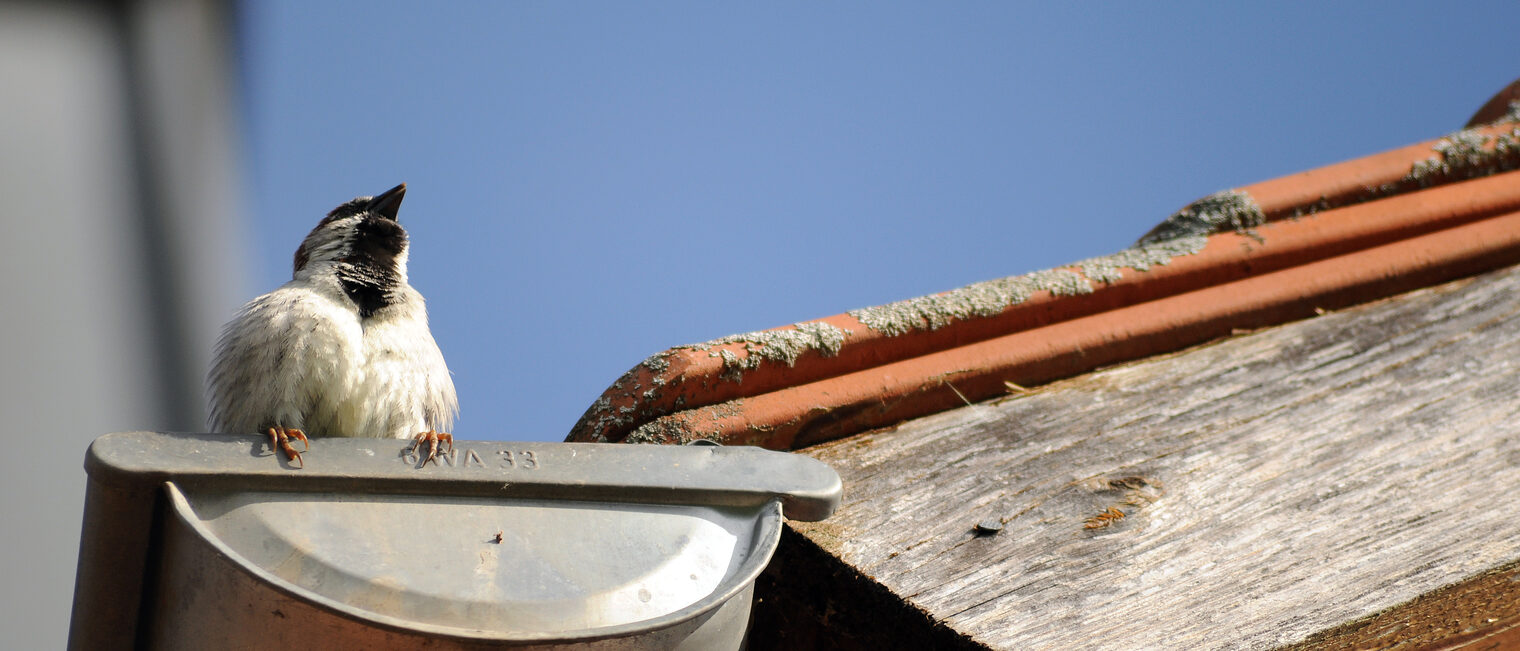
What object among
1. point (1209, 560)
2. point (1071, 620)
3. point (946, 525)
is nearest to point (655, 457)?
point (946, 525)

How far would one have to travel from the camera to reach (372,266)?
2.26m

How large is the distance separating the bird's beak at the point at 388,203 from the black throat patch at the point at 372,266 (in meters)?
0.03

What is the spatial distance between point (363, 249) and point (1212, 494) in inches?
67.3

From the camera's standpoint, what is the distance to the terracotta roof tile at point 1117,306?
5.40ft

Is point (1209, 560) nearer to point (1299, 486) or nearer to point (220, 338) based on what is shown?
point (1299, 486)

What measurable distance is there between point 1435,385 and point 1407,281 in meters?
0.41

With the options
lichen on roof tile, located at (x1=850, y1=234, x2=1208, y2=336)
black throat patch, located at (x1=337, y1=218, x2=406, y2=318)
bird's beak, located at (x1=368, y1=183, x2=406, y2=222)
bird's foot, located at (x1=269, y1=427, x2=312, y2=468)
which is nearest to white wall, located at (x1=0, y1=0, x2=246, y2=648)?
bird's foot, located at (x1=269, y1=427, x2=312, y2=468)

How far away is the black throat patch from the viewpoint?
2.14 metres

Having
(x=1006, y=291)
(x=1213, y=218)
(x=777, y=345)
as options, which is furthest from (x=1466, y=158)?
(x=777, y=345)

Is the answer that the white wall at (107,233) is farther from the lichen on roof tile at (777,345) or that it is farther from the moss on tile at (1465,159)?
the moss on tile at (1465,159)

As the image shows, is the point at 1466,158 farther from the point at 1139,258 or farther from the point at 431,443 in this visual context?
the point at 431,443

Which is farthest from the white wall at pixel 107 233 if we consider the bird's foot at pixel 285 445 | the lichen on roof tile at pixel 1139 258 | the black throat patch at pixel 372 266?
the lichen on roof tile at pixel 1139 258

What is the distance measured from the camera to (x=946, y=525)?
144cm

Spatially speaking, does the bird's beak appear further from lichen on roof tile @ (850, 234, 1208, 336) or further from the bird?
lichen on roof tile @ (850, 234, 1208, 336)
